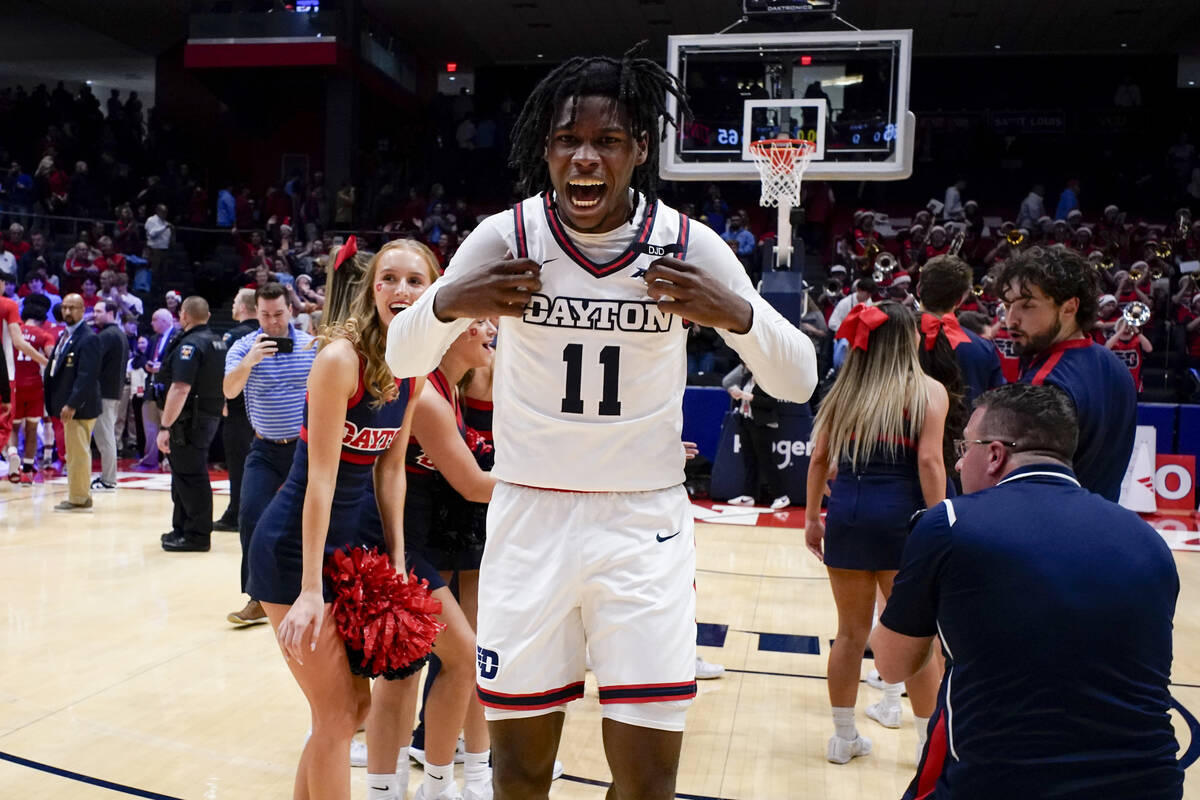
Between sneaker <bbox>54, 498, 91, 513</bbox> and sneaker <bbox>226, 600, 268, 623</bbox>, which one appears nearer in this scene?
sneaker <bbox>226, 600, 268, 623</bbox>

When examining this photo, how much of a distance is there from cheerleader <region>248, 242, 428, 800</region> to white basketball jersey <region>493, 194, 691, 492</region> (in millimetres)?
625

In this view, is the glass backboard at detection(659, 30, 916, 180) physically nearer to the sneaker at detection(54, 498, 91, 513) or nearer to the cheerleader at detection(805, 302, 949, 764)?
the cheerleader at detection(805, 302, 949, 764)

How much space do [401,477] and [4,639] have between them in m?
3.29

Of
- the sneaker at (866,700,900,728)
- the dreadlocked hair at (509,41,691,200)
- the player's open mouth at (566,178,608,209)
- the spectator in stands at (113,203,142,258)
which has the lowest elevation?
the sneaker at (866,700,900,728)

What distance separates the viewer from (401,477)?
293 centimetres

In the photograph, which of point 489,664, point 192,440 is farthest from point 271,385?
point 489,664

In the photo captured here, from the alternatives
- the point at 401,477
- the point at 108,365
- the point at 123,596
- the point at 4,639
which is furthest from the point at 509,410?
the point at 108,365

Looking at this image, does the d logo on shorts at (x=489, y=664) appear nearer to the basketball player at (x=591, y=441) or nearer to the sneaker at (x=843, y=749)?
the basketball player at (x=591, y=441)

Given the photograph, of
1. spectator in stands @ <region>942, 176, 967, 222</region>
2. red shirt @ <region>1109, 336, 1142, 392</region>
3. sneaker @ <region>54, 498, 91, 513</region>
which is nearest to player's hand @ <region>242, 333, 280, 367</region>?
sneaker @ <region>54, 498, 91, 513</region>

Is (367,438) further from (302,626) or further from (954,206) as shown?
(954,206)

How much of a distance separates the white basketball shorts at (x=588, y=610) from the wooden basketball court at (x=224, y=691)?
145cm

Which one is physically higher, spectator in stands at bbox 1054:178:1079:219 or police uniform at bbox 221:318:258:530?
spectator in stands at bbox 1054:178:1079:219

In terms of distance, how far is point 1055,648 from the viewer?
1.79 meters

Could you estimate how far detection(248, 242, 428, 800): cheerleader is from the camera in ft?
8.30
